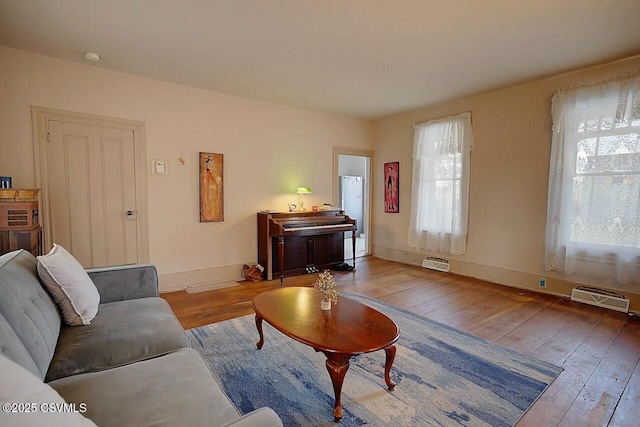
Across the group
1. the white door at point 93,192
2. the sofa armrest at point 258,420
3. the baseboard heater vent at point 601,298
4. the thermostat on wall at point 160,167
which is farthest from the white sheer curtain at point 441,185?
the sofa armrest at point 258,420

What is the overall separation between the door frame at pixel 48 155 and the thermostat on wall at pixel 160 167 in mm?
111

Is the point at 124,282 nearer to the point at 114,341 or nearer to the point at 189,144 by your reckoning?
the point at 114,341

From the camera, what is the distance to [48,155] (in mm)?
3318

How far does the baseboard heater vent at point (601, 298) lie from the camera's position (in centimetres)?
331

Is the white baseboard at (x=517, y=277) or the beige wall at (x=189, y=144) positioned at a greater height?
the beige wall at (x=189, y=144)

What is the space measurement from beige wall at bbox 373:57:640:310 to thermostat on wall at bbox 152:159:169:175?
4.10 m

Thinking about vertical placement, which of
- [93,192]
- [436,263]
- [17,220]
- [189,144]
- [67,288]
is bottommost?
[436,263]

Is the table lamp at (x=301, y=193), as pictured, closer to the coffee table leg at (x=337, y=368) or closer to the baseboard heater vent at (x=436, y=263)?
the baseboard heater vent at (x=436, y=263)

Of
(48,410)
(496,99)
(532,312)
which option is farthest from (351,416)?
(496,99)

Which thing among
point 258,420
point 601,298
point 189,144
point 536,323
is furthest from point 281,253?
point 601,298

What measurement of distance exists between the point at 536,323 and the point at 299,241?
3110 mm

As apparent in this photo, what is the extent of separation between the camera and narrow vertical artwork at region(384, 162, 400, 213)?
5.73m

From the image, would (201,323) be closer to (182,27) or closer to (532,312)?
(182,27)

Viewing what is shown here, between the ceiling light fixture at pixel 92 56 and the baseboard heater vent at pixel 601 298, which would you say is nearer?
the ceiling light fixture at pixel 92 56
